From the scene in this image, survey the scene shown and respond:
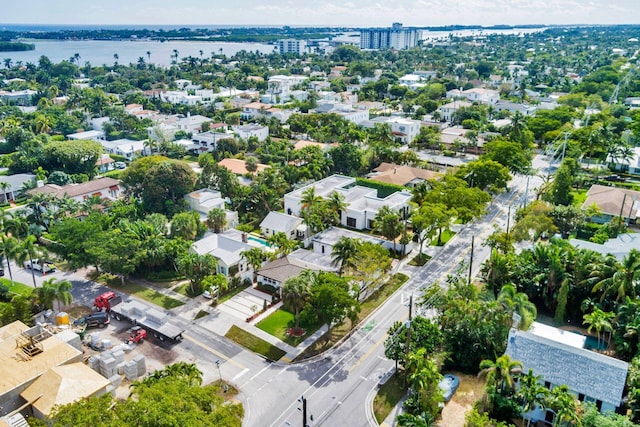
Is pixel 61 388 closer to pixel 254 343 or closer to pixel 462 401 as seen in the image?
pixel 254 343


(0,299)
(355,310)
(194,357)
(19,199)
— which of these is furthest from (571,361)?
(19,199)

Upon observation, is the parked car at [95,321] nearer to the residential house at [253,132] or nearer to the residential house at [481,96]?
the residential house at [253,132]

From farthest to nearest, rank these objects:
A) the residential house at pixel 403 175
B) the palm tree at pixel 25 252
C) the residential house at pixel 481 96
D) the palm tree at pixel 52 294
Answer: the residential house at pixel 481 96, the residential house at pixel 403 175, the palm tree at pixel 25 252, the palm tree at pixel 52 294

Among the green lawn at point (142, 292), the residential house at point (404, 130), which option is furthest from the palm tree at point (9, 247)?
the residential house at point (404, 130)

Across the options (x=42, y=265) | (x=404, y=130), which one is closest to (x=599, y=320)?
(x=42, y=265)

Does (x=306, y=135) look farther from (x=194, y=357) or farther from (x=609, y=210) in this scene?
(x=194, y=357)

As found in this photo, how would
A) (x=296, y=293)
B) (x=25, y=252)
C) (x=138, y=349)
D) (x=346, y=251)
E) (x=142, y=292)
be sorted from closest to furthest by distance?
(x=296, y=293) < (x=138, y=349) < (x=346, y=251) < (x=25, y=252) < (x=142, y=292)
